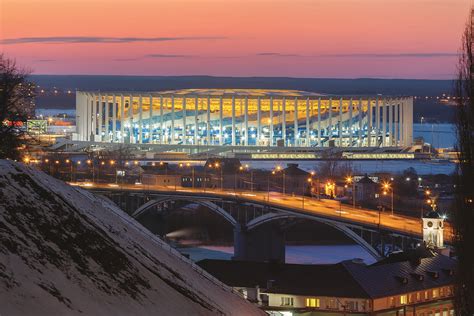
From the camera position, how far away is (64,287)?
11359mm

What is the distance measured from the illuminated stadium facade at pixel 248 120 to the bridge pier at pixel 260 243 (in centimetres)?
7144

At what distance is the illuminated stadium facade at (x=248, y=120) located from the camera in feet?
440

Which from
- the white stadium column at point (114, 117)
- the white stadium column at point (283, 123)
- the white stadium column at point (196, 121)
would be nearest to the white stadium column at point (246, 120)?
the white stadium column at point (283, 123)

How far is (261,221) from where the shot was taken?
6025cm

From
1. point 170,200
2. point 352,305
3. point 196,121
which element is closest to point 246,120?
point 196,121

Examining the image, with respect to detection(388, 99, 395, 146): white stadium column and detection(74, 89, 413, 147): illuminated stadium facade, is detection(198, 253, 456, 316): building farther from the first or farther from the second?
detection(388, 99, 395, 146): white stadium column

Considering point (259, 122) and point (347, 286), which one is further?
point (259, 122)

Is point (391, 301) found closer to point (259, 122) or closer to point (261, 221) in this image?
point (261, 221)

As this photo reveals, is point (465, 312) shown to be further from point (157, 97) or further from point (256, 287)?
point (157, 97)

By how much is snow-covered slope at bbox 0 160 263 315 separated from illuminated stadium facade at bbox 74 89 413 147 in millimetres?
117844

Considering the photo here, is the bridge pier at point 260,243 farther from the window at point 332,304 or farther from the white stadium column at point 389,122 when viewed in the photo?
the white stadium column at point 389,122

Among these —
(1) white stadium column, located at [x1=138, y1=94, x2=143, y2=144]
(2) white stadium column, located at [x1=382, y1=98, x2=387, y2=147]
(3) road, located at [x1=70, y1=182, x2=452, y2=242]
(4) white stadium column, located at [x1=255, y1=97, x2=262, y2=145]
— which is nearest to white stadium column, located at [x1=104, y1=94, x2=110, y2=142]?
(1) white stadium column, located at [x1=138, y1=94, x2=143, y2=144]

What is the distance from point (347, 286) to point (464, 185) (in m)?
9.47

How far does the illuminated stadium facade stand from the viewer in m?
134
